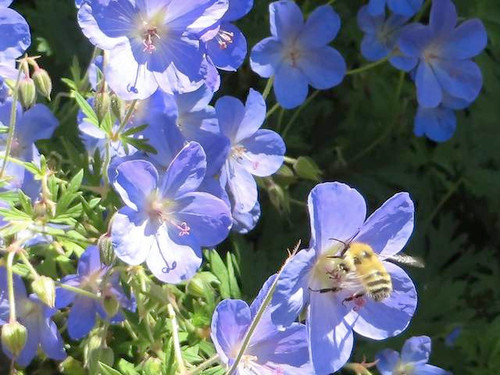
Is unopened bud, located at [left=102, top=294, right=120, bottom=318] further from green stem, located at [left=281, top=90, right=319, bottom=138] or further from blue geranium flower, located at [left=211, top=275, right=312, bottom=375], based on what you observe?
green stem, located at [left=281, top=90, right=319, bottom=138]

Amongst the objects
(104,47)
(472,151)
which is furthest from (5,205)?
(472,151)

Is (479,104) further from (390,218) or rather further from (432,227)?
(390,218)

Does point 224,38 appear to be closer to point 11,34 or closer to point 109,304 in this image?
point 11,34

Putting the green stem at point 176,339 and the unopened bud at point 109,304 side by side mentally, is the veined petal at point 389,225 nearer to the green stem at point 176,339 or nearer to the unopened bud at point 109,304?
the green stem at point 176,339

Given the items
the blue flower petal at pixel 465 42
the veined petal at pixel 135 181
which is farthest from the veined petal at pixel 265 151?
the blue flower petal at pixel 465 42

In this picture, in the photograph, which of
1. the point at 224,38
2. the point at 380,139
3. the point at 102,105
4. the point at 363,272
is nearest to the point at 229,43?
the point at 224,38

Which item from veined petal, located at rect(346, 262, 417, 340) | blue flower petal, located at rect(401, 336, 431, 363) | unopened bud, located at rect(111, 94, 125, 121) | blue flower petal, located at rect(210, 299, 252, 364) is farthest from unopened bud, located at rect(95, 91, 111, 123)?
blue flower petal, located at rect(401, 336, 431, 363)

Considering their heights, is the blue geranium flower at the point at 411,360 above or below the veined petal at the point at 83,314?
below

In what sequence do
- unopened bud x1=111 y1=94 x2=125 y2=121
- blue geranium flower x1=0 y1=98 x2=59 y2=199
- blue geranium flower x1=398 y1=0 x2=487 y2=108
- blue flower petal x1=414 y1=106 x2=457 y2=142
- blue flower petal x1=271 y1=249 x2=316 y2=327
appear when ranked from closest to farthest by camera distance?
blue flower petal x1=271 y1=249 x2=316 y2=327
unopened bud x1=111 y1=94 x2=125 y2=121
blue geranium flower x1=0 y1=98 x2=59 y2=199
blue geranium flower x1=398 y1=0 x2=487 y2=108
blue flower petal x1=414 y1=106 x2=457 y2=142
